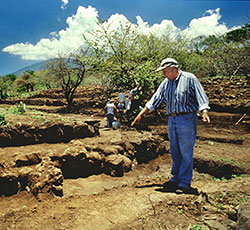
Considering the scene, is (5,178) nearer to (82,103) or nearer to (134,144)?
(134,144)

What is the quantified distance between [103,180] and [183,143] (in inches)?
101

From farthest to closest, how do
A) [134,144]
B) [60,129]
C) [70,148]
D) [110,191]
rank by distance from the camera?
1. [134,144]
2. [60,129]
3. [70,148]
4. [110,191]

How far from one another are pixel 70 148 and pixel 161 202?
2.88 metres

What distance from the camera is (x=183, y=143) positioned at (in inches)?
115

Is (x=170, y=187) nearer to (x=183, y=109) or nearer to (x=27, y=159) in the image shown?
(x=183, y=109)

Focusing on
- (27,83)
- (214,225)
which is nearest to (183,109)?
(214,225)

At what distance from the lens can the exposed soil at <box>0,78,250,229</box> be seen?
2469 millimetres

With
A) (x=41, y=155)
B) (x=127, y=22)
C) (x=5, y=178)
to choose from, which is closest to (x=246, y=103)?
(x=127, y=22)

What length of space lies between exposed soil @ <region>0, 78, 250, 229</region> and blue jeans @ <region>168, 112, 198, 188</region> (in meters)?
0.33

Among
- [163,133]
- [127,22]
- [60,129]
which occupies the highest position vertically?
[127,22]

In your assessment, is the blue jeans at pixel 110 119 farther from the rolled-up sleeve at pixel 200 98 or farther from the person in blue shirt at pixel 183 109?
the rolled-up sleeve at pixel 200 98

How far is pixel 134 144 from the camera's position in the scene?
6.66 metres

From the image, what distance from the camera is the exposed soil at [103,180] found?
247 cm

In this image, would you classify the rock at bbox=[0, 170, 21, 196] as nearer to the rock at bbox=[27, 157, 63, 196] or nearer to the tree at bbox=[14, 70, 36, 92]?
the rock at bbox=[27, 157, 63, 196]
